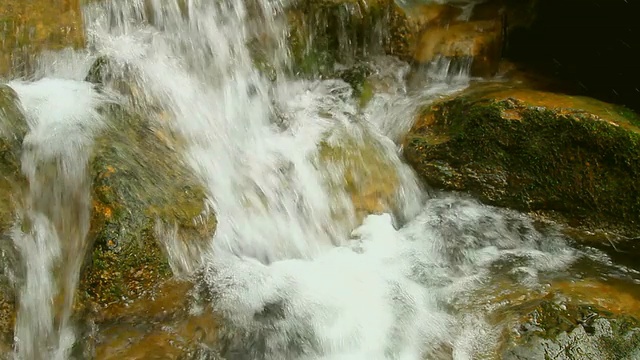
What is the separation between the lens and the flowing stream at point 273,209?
3.84 meters

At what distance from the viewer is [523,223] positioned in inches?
195

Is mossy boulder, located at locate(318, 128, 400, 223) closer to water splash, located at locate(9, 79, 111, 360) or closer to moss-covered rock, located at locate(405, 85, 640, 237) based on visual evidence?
moss-covered rock, located at locate(405, 85, 640, 237)

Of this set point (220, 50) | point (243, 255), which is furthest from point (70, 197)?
point (220, 50)

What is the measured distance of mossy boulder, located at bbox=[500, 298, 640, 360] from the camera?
3.44 meters

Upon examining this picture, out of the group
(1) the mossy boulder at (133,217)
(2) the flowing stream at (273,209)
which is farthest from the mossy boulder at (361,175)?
(1) the mossy boulder at (133,217)

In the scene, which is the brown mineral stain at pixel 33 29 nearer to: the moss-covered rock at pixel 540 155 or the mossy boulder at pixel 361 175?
the mossy boulder at pixel 361 175

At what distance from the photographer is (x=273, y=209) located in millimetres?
4855

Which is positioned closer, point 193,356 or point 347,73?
point 193,356

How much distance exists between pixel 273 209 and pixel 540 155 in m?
2.20

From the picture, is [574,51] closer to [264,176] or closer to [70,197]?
[264,176]

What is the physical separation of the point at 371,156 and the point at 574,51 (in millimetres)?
2290

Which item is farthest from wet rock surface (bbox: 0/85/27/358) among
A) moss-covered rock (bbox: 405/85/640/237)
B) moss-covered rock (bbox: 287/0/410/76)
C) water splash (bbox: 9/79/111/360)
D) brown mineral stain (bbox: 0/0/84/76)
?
moss-covered rock (bbox: 405/85/640/237)

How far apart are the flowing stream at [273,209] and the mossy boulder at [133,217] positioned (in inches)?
4.8

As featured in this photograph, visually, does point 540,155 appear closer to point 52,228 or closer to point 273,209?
point 273,209
